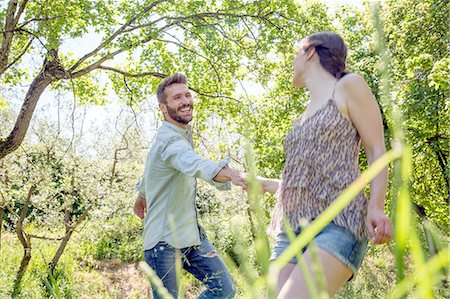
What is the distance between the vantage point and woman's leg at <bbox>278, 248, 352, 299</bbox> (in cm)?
168

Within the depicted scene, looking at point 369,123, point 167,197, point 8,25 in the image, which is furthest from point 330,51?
point 8,25

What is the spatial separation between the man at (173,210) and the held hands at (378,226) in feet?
4.13

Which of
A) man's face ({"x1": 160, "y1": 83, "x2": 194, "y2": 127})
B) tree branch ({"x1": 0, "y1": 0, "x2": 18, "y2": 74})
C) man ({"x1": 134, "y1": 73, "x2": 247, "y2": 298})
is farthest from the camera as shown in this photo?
tree branch ({"x1": 0, "y1": 0, "x2": 18, "y2": 74})

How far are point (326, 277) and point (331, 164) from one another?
1.57 feet

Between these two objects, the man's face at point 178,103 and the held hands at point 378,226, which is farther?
the man's face at point 178,103

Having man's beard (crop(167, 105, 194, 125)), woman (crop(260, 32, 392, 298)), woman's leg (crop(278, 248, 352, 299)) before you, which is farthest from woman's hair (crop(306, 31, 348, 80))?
man's beard (crop(167, 105, 194, 125))

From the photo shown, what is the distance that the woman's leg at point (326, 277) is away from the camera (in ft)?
5.50

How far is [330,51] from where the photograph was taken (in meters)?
2.26

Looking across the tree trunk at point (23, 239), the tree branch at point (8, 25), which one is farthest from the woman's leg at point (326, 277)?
the tree trunk at point (23, 239)

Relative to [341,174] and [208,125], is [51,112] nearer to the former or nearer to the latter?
[208,125]

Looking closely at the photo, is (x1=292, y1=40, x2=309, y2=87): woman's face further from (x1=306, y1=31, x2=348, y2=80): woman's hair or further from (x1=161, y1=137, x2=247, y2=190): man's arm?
(x1=161, y1=137, x2=247, y2=190): man's arm

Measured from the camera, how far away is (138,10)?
855cm

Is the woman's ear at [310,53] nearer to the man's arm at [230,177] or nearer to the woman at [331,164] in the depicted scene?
the woman at [331,164]

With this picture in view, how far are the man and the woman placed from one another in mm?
873
